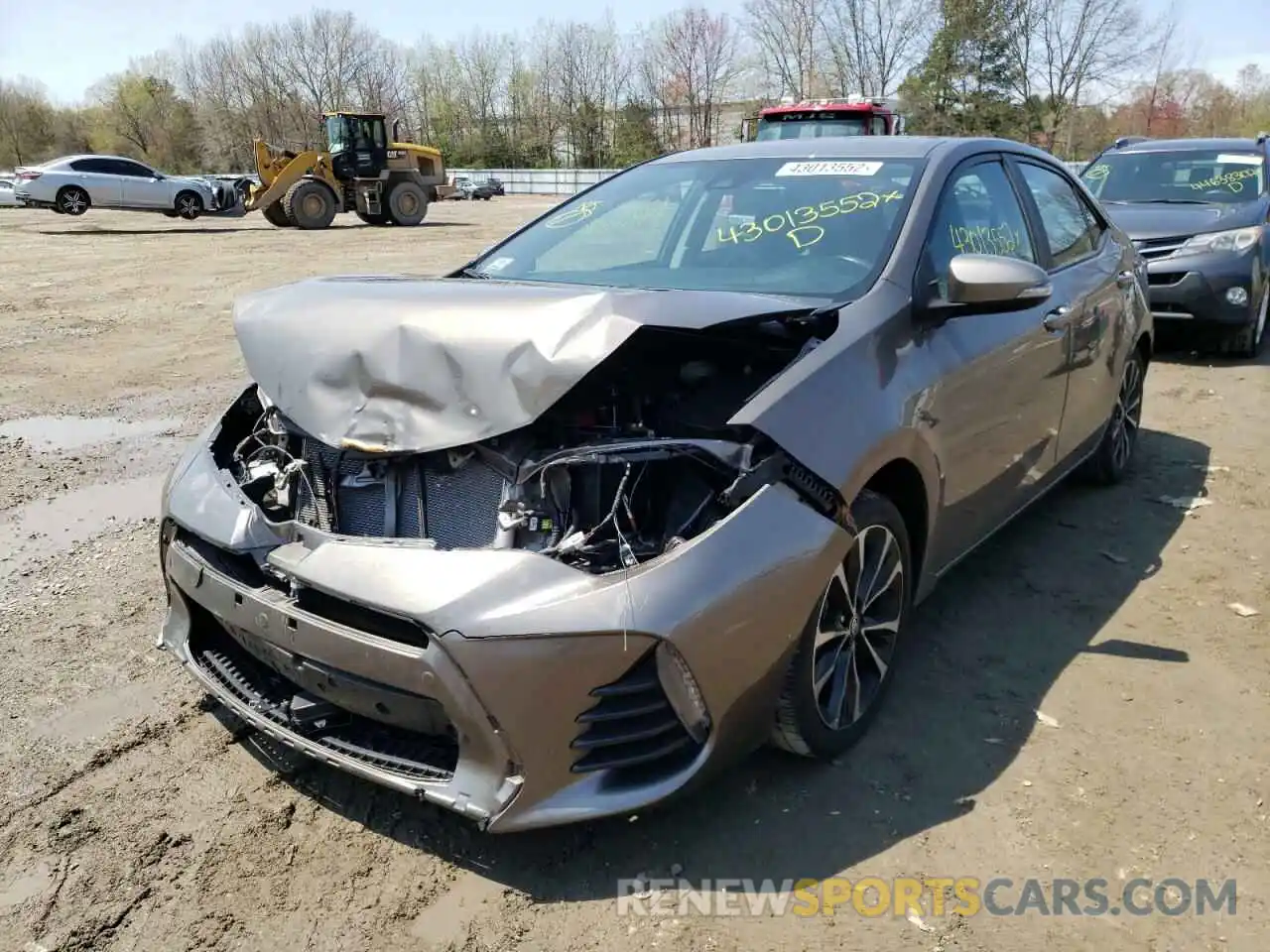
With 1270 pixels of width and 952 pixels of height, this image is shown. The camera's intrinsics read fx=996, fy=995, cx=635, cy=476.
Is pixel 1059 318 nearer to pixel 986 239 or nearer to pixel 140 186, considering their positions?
pixel 986 239

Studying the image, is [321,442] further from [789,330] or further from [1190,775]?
[1190,775]

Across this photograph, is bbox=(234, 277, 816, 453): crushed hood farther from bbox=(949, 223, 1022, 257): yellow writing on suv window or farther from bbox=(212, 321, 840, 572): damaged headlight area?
bbox=(949, 223, 1022, 257): yellow writing on suv window

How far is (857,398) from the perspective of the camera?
2.67 meters

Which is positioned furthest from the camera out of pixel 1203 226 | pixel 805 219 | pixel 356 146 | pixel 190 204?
pixel 190 204

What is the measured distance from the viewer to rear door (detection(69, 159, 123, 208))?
25.2 meters

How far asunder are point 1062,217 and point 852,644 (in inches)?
100

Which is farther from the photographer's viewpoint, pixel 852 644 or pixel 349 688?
pixel 852 644

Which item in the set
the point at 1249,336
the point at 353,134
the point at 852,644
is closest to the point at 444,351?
the point at 852,644

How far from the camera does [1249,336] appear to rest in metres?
8.18

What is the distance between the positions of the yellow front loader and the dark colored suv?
64.3 feet

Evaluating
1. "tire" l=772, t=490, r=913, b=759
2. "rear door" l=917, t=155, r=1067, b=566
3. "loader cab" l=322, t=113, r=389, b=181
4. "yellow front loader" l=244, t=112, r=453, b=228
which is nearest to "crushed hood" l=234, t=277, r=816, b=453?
"rear door" l=917, t=155, r=1067, b=566

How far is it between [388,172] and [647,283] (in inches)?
946

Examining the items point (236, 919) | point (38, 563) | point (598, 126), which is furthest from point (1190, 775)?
point (598, 126)

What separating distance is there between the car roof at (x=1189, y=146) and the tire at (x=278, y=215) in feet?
66.2
